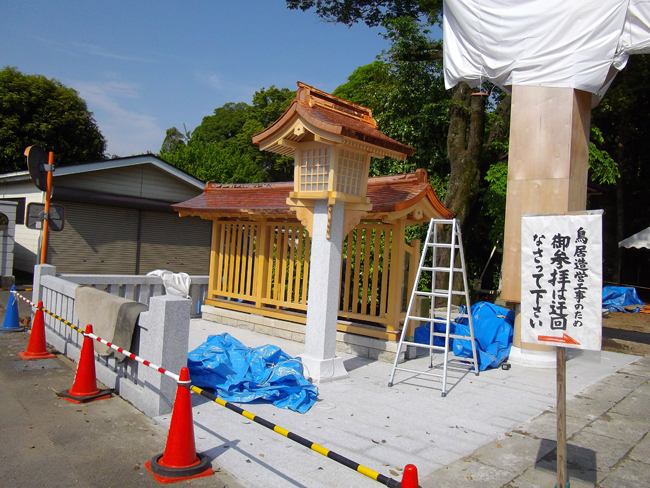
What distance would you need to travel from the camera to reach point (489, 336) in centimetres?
844

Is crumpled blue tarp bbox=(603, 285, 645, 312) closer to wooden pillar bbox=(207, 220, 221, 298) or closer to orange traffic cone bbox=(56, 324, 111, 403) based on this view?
wooden pillar bbox=(207, 220, 221, 298)

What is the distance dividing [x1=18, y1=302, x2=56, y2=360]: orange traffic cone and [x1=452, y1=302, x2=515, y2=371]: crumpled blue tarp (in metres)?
6.57

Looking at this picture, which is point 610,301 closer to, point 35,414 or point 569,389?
point 569,389

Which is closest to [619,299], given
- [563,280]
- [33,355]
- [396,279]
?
[396,279]

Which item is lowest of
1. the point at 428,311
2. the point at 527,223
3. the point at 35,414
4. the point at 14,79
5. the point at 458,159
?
the point at 35,414

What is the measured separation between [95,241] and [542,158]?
14.0 m

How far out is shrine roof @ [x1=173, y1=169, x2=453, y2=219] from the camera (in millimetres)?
7824

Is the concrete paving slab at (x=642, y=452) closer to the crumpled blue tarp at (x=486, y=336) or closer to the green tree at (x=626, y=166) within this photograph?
the crumpled blue tarp at (x=486, y=336)

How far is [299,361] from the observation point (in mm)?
6527

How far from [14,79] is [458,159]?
23.3 m

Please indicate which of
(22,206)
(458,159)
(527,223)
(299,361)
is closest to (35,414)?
(299,361)

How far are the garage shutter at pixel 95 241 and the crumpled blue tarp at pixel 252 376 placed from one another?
1121cm

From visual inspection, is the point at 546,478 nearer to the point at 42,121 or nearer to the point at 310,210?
the point at 310,210

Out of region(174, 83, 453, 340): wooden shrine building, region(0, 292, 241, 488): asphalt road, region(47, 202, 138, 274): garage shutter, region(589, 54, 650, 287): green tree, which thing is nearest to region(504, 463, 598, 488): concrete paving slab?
region(0, 292, 241, 488): asphalt road
